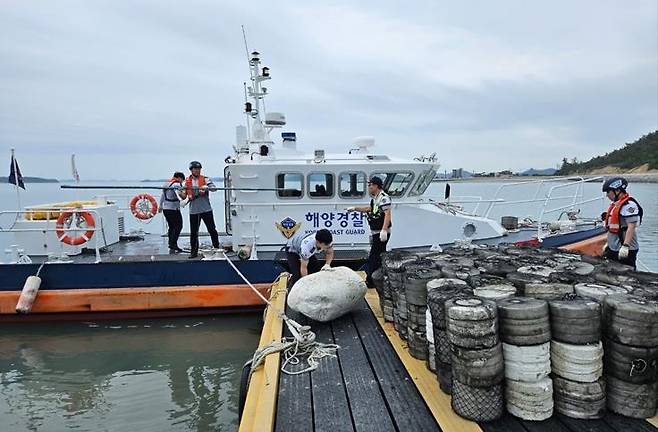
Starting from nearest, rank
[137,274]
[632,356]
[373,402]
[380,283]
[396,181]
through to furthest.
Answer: [632,356], [373,402], [380,283], [137,274], [396,181]

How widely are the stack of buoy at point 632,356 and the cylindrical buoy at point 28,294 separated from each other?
7.17 meters

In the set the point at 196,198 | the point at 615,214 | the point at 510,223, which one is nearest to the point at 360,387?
the point at 615,214

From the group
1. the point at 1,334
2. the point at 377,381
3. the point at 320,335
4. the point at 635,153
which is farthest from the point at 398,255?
the point at 635,153

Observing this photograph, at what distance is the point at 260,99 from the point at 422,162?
342 cm

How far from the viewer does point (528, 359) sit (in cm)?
255

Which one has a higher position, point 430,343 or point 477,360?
point 477,360

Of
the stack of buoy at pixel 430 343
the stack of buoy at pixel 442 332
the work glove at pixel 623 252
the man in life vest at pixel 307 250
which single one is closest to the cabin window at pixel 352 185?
the man in life vest at pixel 307 250

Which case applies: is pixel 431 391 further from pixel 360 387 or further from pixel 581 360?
pixel 581 360

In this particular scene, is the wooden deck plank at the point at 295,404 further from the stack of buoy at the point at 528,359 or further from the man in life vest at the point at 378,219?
the man in life vest at the point at 378,219

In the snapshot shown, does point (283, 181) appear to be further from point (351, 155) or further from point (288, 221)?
point (351, 155)

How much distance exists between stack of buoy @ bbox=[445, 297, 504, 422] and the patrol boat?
437 centimetres

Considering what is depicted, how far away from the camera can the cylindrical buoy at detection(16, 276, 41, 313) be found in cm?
647

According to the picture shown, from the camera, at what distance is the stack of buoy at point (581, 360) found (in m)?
2.52

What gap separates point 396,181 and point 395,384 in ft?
16.5
